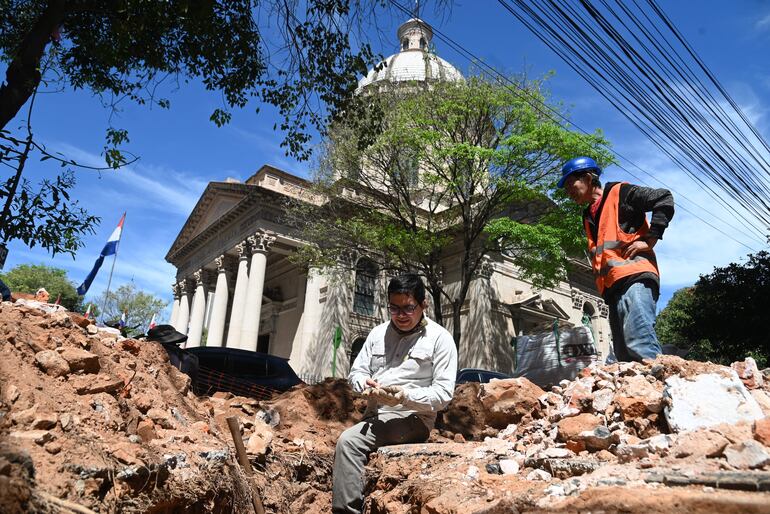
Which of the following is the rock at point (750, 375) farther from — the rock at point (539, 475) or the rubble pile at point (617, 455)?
the rock at point (539, 475)

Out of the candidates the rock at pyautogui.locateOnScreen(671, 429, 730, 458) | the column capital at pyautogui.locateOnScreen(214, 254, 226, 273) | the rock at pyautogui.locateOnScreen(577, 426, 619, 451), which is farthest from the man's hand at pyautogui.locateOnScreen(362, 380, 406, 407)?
the column capital at pyautogui.locateOnScreen(214, 254, 226, 273)

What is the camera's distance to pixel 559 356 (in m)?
13.4

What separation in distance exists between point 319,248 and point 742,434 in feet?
57.8

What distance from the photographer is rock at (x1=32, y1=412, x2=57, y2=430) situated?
261 cm

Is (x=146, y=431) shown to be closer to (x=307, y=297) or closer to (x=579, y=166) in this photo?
(x=579, y=166)

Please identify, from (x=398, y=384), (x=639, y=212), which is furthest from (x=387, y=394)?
(x=639, y=212)

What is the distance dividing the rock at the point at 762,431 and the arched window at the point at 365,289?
23776mm

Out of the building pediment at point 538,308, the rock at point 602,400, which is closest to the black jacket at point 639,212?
the rock at point 602,400

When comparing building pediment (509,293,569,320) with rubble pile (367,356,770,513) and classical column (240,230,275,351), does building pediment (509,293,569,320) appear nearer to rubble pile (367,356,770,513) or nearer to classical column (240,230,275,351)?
classical column (240,230,275,351)

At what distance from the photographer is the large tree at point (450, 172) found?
55.0 feet

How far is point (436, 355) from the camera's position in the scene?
143 inches

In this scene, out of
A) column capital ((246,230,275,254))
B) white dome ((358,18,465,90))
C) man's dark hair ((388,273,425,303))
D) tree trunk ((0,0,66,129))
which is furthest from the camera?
column capital ((246,230,275,254))

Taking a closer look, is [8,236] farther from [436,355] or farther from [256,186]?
[256,186]

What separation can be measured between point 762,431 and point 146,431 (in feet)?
10.6
